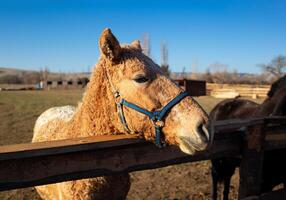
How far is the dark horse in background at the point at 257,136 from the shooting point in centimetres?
426

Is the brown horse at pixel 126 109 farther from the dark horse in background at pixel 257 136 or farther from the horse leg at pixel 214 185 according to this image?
the horse leg at pixel 214 185

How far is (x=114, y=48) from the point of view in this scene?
2357 mm

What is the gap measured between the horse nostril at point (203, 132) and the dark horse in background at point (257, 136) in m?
1.24

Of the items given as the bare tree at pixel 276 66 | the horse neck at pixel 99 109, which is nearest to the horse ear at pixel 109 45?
the horse neck at pixel 99 109

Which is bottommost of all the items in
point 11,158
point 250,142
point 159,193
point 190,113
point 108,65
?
point 159,193

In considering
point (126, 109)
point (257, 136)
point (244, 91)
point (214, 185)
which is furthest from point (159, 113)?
point (244, 91)

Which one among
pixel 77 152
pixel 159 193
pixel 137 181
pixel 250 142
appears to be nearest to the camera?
pixel 77 152

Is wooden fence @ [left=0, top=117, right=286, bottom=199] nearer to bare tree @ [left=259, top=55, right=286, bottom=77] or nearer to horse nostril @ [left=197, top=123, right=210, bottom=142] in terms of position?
horse nostril @ [left=197, top=123, right=210, bottom=142]

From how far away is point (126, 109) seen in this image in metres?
2.34

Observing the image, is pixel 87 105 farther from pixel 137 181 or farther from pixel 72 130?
pixel 137 181

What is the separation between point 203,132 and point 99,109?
3.55 feet

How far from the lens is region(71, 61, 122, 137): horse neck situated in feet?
8.42

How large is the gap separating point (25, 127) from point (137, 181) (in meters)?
7.16

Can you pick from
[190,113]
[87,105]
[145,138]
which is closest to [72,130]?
[87,105]
